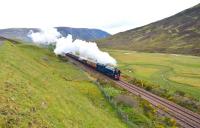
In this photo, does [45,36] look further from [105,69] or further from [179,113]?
[179,113]

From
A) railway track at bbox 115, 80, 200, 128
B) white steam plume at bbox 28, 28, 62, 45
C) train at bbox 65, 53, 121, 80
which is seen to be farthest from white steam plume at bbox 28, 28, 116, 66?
railway track at bbox 115, 80, 200, 128

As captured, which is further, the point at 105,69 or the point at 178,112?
the point at 105,69

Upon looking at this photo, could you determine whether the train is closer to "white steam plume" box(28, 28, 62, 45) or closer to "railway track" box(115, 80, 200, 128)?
"railway track" box(115, 80, 200, 128)

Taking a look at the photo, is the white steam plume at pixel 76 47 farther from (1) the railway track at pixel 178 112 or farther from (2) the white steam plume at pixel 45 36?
(1) the railway track at pixel 178 112

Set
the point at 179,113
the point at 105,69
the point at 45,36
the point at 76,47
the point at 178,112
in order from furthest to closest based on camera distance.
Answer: the point at 45,36
the point at 76,47
the point at 105,69
the point at 178,112
the point at 179,113

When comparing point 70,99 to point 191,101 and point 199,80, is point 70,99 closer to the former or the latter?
point 191,101

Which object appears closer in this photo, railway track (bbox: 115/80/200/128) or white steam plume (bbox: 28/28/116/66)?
railway track (bbox: 115/80/200/128)

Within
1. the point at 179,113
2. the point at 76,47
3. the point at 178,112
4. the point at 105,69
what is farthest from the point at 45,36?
the point at 179,113

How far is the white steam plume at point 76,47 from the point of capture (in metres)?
83.9

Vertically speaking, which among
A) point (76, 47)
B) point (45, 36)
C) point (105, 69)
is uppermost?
point (45, 36)

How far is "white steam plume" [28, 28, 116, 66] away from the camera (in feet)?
275

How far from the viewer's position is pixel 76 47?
324ft

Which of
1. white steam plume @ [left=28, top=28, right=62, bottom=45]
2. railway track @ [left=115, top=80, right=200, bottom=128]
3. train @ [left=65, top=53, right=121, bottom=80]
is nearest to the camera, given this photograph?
railway track @ [left=115, top=80, right=200, bottom=128]

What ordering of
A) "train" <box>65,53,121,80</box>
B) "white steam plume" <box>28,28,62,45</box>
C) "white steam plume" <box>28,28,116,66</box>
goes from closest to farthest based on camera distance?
"train" <box>65,53,121,80</box>
"white steam plume" <box>28,28,116,66</box>
"white steam plume" <box>28,28,62,45</box>
